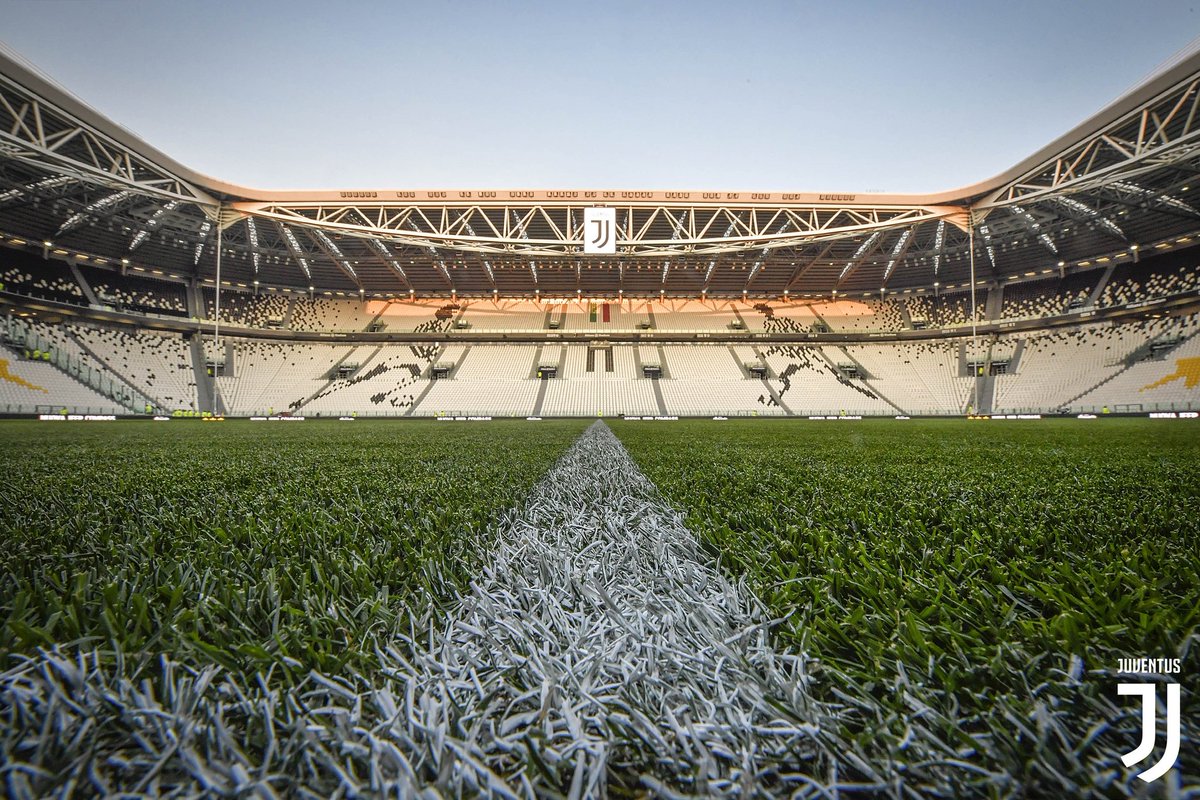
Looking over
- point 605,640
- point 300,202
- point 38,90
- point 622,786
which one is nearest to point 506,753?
point 622,786

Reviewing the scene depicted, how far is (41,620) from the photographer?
0.69m

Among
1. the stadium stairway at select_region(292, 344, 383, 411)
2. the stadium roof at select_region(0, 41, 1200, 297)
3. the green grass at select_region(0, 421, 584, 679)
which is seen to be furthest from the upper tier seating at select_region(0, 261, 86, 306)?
the green grass at select_region(0, 421, 584, 679)

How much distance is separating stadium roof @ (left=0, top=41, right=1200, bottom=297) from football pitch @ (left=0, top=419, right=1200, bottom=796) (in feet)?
58.5

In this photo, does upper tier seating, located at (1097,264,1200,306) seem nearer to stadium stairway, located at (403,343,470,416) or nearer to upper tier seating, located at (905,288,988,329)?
upper tier seating, located at (905,288,988,329)

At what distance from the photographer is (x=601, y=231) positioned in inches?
786

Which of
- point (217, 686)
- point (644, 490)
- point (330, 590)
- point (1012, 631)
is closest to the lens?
point (217, 686)

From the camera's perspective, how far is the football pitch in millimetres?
396

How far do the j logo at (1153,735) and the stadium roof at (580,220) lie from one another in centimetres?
1823

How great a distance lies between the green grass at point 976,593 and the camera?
476 mm

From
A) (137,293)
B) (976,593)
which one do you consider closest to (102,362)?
(137,293)

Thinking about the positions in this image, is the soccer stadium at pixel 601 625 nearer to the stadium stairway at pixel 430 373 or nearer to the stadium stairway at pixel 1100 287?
the stadium stairway at pixel 430 373

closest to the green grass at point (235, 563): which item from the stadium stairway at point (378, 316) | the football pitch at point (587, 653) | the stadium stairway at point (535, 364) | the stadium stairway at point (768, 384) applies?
the football pitch at point (587, 653)

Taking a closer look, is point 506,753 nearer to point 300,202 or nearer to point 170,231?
point 300,202

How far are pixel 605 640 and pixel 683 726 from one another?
197 millimetres
